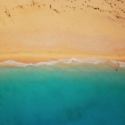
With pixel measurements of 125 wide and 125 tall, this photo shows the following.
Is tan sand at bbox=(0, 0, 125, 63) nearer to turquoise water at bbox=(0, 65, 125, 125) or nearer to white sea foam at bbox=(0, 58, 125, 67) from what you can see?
white sea foam at bbox=(0, 58, 125, 67)

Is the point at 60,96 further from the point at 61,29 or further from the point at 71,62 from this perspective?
the point at 61,29

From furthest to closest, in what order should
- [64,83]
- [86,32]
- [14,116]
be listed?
[86,32], [64,83], [14,116]

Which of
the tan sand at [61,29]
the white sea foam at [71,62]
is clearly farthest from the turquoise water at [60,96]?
the tan sand at [61,29]

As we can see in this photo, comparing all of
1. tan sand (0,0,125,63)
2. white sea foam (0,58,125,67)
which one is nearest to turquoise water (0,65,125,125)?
white sea foam (0,58,125,67)

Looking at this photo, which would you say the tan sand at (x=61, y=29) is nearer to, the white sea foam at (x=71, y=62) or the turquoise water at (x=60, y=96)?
the white sea foam at (x=71, y=62)

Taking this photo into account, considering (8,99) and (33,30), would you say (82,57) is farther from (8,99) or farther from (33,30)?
(8,99)

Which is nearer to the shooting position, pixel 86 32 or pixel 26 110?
pixel 26 110

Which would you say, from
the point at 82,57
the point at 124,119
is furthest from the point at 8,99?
the point at 124,119
